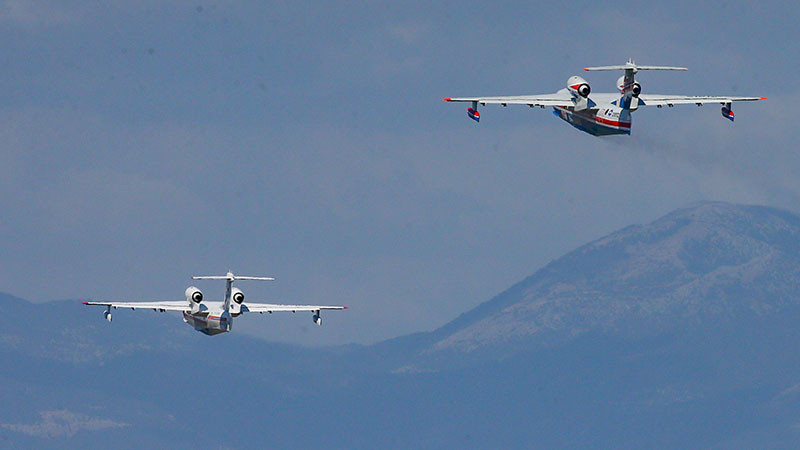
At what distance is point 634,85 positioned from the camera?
19938 centimetres

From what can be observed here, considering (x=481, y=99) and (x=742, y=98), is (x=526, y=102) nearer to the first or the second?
(x=481, y=99)

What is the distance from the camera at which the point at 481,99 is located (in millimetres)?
194250

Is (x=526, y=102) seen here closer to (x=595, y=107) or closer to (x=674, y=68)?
(x=595, y=107)

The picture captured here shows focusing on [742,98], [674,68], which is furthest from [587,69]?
[742,98]

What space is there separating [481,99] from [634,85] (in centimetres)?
1836

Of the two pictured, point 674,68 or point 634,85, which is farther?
point 634,85

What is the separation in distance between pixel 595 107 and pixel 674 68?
15.5 m

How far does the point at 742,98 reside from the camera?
7820 inches

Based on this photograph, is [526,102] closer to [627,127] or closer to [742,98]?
[627,127]

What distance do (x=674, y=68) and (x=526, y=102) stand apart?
20.0m

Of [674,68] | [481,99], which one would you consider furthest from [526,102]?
[674,68]

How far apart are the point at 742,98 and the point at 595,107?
649 inches

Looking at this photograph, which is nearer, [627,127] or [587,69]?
[587,69]

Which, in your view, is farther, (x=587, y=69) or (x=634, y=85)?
(x=634, y=85)
